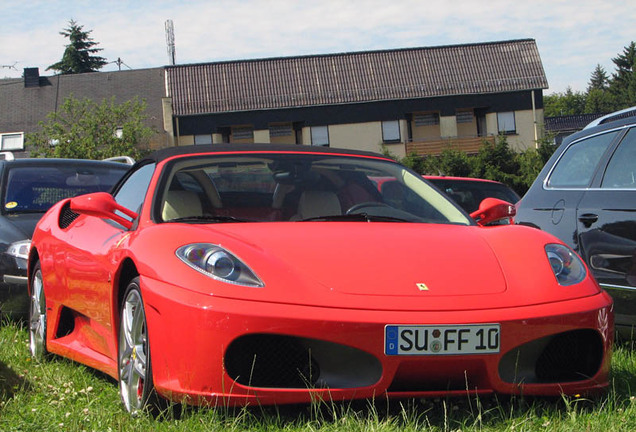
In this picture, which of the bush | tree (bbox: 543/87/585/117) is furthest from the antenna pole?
tree (bbox: 543/87/585/117)

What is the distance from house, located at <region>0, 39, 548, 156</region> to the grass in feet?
172

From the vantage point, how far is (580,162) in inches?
252

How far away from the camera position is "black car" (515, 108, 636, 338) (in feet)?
18.3

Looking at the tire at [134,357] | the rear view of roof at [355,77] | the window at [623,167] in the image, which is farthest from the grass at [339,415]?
the rear view of roof at [355,77]

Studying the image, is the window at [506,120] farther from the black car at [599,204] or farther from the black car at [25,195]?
the black car at [599,204]

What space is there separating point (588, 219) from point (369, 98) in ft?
168

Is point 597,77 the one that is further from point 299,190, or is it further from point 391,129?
point 299,190

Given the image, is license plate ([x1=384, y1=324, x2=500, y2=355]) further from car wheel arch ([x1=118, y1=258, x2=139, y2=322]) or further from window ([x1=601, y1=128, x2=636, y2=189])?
window ([x1=601, y1=128, x2=636, y2=189])

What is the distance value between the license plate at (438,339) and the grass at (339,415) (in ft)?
0.72

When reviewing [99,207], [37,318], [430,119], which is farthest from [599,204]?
[430,119]

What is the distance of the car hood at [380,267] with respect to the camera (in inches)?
145

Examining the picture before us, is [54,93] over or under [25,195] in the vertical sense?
over

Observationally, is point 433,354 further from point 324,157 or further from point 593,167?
point 593,167

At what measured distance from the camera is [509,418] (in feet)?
12.3
